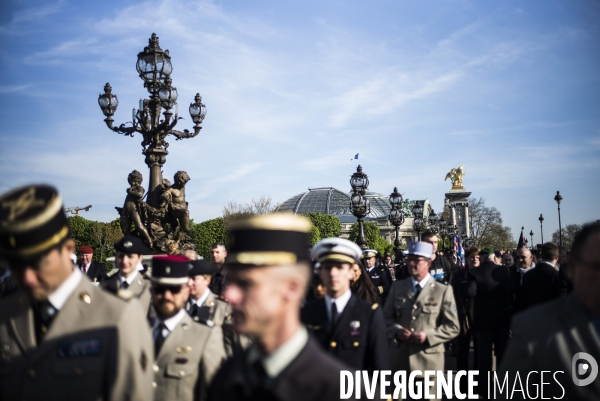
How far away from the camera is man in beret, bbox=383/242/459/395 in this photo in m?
6.79

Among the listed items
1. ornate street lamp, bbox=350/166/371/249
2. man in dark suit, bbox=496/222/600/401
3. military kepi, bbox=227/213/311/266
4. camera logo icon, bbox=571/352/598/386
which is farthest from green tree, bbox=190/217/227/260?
military kepi, bbox=227/213/311/266

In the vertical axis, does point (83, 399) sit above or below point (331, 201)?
below

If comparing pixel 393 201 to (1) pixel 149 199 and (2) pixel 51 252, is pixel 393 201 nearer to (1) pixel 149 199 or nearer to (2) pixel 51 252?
(1) pixel 149 199

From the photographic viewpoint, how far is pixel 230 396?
2400mm

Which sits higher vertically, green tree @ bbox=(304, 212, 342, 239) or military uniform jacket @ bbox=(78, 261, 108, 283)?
green tree @ bbox=(304, 212, 342, 239)

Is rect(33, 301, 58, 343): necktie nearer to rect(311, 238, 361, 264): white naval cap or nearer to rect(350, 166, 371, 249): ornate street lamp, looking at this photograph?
rect(311, 238, 361, 264): white naval cap

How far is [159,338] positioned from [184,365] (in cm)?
28

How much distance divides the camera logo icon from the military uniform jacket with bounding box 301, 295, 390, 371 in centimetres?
194

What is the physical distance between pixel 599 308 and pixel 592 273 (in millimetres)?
166

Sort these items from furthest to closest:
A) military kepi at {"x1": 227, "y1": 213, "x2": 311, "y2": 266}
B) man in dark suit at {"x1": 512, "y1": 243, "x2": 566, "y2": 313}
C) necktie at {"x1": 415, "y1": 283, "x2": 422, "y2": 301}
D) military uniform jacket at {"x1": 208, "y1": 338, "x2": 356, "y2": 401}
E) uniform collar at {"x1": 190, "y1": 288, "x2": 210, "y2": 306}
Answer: man in dark suit at {"x1": 512, "y1": 243, "x2": 566, "y2": 313}
necktie at {"x1": 415, "y1": 283, "x2": 422, "y2": 301}
uniform collar at {"x1": 190, "y1": 288, "x2": 210, "y2": 306}
military kepi at {"x1": 227, "y1": 213, "x2": 311, "y2": 266}
military uniform jacket at {"x1": 208, "y1": 338, "x2": 356, "y2": 401}

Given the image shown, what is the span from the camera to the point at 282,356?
7.75ft

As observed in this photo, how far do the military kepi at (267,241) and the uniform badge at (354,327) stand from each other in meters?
2.33

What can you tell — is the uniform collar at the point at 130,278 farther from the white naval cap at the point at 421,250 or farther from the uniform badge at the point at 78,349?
the uniform badge at the point at 78,349

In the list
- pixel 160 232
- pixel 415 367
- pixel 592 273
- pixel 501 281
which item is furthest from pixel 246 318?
pixel 160 232
